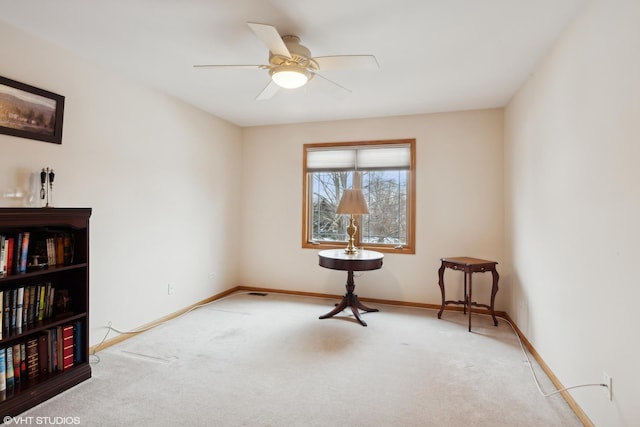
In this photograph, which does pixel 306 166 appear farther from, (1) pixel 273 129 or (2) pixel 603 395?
(2) pixel 603 395

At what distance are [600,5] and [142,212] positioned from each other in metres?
3.72

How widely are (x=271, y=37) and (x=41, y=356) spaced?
2491 millimetres

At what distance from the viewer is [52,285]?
2412 millimetres

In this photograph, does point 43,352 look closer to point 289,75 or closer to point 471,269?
point 289,75

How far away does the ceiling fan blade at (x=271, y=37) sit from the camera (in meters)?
1.86

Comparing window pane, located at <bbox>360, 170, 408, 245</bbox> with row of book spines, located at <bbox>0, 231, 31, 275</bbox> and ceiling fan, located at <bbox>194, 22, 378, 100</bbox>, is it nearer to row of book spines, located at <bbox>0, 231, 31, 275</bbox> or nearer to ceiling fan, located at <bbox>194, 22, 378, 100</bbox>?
ceiling fan, located at <bbox>194, 22, 378, 100</bbox>

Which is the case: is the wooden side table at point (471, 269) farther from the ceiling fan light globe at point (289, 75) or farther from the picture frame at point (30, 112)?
the picture frame at point (30, 112)

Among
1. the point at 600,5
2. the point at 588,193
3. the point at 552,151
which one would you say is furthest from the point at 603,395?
the point at 600,5

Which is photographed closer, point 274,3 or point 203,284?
point 274,3

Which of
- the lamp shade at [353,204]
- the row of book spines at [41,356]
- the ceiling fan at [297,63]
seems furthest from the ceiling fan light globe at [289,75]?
the row of book spines at [41,356]

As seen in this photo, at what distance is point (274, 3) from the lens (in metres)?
1.99

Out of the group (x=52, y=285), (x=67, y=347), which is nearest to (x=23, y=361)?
(x=67, y=347)

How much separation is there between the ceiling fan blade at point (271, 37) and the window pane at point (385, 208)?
253 cm

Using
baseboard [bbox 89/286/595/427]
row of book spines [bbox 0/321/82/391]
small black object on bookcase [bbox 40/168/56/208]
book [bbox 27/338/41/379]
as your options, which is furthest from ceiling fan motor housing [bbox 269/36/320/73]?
baseboard [bbox 89/286/595/427]
